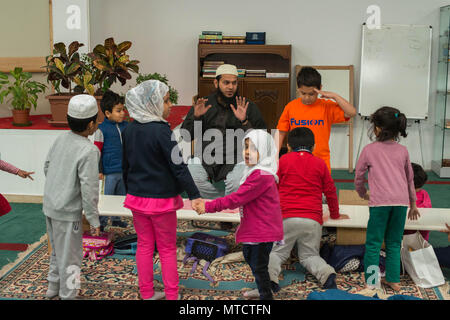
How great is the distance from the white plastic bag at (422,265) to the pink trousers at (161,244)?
1.51 m

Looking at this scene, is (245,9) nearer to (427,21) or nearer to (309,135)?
(427,21)

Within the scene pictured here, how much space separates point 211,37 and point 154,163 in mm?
3989

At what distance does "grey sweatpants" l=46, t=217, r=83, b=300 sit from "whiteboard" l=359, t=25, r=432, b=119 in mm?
4505

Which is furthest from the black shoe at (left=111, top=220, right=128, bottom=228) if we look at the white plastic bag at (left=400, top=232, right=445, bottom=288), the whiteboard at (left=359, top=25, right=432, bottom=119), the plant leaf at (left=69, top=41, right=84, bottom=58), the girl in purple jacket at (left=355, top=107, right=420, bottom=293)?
the whiteboard at (left=359, top=25, right=432, bottom=119)

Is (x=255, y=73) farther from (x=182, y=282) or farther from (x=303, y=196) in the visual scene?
(x=182, y=282)

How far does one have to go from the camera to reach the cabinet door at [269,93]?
6410 millimetres

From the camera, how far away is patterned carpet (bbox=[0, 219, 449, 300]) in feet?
10.3

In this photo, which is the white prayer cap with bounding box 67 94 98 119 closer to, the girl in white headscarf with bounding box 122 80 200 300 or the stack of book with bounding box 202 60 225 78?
the girl in white headscarf with bounding box 122 80 200 300

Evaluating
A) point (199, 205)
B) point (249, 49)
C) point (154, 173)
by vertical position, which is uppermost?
point (249, 49)

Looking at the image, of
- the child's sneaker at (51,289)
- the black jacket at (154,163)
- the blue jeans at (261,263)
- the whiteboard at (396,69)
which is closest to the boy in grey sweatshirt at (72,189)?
the child's sneaker at (51,289)

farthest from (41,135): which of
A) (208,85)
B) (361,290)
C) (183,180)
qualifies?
(361,290)

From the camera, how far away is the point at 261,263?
2900 millimetres

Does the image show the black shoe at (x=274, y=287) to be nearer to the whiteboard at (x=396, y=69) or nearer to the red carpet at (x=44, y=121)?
the red carpet at (x=44, y=121)

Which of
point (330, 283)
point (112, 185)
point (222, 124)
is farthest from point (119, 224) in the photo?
point (330, 283)
